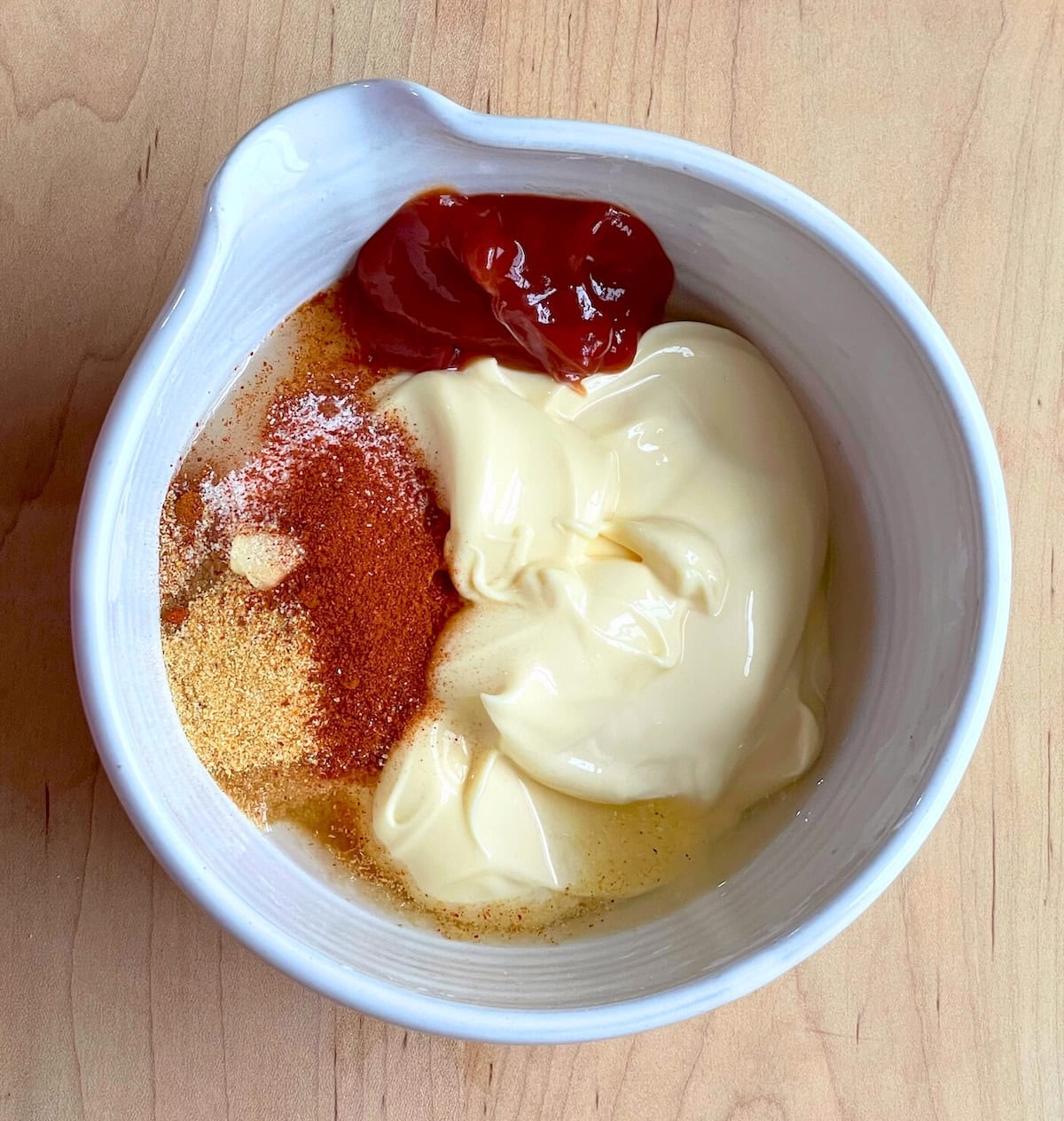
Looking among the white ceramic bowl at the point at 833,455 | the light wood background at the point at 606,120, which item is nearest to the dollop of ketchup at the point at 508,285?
the white ceramic bowl at the point at 833,455

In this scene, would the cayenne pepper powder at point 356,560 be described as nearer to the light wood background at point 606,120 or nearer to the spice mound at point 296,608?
the spice mound at point 296,608

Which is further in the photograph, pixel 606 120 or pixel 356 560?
pixel 606 120

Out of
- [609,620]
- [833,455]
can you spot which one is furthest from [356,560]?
[833,455]

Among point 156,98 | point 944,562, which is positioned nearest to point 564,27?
point 156,98

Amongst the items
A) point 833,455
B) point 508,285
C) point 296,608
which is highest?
point 508,285

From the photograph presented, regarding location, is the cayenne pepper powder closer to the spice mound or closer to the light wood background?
the spice mound

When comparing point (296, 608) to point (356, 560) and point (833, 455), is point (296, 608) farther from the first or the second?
point (833, 455)

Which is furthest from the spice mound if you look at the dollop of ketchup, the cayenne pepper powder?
the dollop of ketchup

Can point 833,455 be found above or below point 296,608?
above
